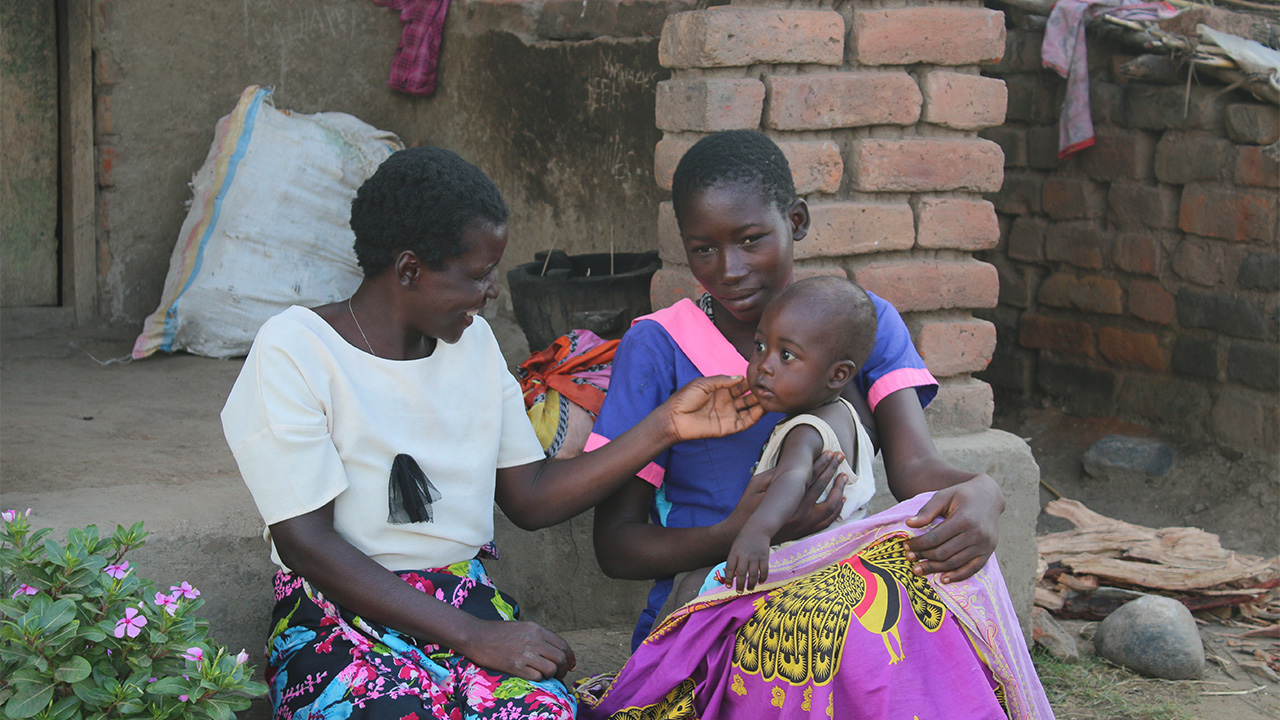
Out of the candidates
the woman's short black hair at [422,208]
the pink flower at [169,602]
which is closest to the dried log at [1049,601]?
the woman's short black hair at [422,208]

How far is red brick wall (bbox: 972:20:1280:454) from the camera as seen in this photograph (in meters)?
4.48

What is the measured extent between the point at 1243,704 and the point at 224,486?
2.77m

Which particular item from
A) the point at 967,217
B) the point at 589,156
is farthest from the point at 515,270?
the point at 967,217

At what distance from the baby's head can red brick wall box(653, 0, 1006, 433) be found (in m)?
0.71

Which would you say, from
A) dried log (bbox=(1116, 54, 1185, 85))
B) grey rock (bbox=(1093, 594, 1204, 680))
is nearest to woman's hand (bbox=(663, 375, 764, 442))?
grey rock (bbox=(1093, 594, 1204, 680))

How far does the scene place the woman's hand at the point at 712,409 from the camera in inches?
83.7

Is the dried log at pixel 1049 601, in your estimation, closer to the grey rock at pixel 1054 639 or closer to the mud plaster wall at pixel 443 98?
the grey rock at pixel 1054 639

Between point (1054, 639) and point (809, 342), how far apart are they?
171 centimetres

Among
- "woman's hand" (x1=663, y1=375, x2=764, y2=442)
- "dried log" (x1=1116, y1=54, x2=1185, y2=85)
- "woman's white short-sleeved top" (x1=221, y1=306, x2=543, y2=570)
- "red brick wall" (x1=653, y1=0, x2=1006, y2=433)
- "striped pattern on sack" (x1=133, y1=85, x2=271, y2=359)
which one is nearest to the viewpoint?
"woman's white short-sleeved top" (x1=221, y1=306, x2=543, y2=570)

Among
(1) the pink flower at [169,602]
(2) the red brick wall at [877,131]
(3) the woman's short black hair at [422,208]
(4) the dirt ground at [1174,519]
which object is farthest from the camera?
(4) the dirt ground at [1174,519]

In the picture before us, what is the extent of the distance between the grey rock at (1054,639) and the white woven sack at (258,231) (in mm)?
2882

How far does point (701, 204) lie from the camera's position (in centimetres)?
217

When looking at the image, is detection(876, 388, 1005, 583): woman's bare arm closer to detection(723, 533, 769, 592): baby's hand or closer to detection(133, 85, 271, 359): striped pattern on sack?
detection(723, 533, 769, 592): baby's hand

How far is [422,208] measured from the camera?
1.99 m
